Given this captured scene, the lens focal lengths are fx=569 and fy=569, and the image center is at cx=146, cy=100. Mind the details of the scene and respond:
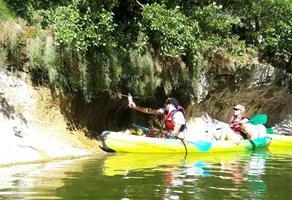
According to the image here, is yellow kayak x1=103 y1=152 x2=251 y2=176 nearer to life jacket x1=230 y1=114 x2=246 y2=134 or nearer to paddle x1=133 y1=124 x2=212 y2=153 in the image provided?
paddle x1=133 y1=124 x2=212 y2=153

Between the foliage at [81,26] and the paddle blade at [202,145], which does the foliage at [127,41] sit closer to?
the foliage at [81,26]

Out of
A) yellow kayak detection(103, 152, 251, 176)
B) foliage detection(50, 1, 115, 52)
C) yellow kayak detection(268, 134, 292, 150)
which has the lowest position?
yellow kayak detection(103, 152, 251, 176)

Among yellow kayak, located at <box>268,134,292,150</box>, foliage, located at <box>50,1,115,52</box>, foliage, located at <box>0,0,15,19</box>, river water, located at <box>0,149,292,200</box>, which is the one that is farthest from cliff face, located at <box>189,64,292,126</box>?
foliage, located at <box>0,0,15,19</box>

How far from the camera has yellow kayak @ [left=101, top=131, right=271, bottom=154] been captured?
1226 cm

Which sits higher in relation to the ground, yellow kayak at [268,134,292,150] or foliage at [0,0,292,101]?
foliage at [0,0,292,101]

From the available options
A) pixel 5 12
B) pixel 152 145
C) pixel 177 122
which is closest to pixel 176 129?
pixel 177 122

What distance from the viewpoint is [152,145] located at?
12.6 m

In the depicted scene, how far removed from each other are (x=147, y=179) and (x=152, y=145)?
4.32 metres

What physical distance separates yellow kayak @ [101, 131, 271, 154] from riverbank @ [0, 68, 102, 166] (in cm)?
37

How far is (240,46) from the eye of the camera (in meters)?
15.6

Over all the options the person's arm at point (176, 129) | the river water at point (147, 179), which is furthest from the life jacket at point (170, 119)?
the river water at point (147, 179)

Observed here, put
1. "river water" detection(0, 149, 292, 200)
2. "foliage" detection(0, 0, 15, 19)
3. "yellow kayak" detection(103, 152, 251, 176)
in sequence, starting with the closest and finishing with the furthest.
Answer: "river water" detection(0, 149, 292, 200) < "yellow kayak" detection(103, 152, 251, 176) < "foliage" detection(0, 0, 15, 19)

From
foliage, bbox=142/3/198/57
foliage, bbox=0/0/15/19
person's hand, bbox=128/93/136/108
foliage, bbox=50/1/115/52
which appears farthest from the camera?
person's hand, bbox=128/93/136/108

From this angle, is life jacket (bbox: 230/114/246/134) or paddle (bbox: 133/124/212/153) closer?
paddle (bbox: 133/124/212/153)
